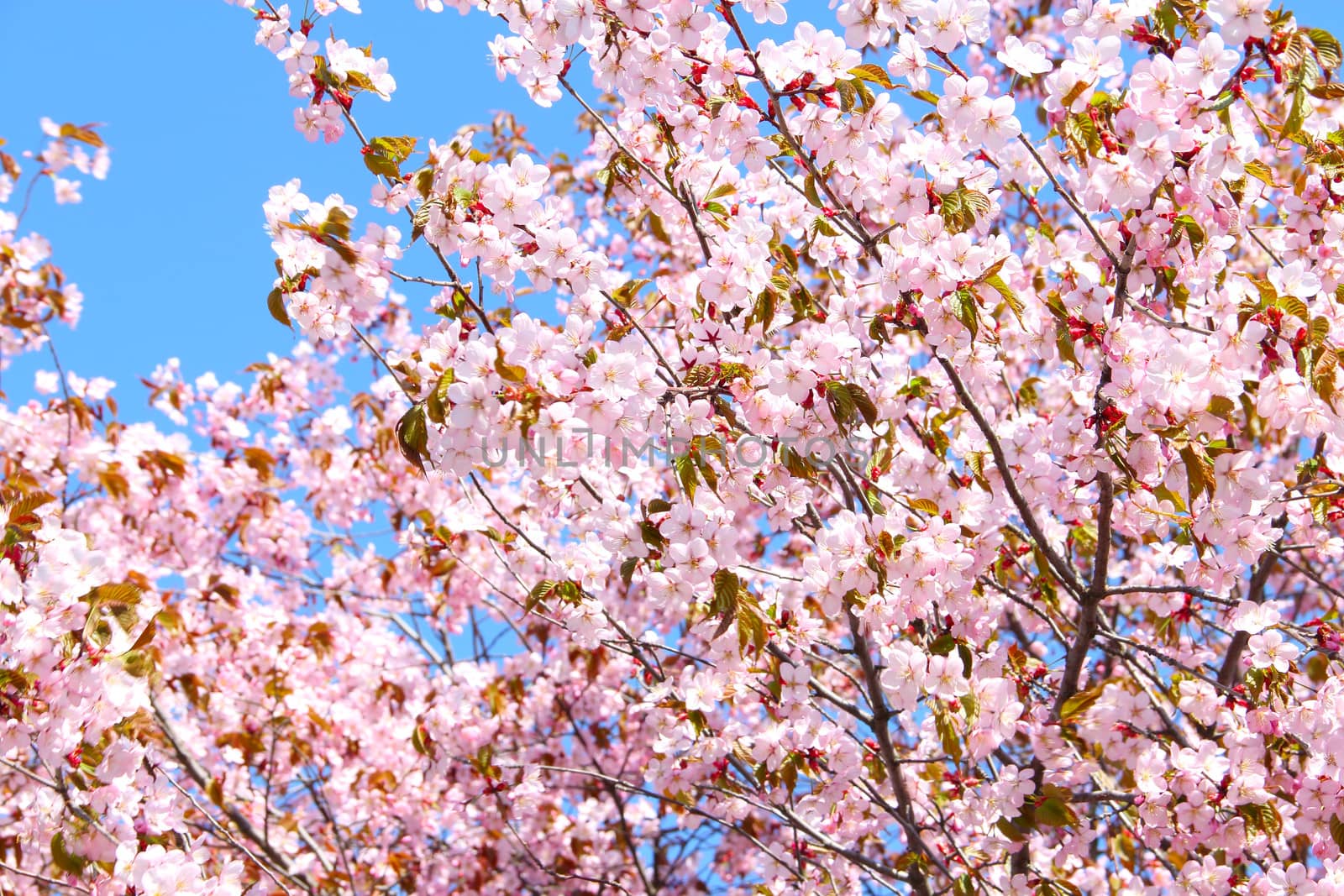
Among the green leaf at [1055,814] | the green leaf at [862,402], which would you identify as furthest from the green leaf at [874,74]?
the green leaf at [1055,814]

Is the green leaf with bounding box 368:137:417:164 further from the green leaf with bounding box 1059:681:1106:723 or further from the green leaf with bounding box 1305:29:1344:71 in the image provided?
the green leaf with bounding box 1059:681:1106:723

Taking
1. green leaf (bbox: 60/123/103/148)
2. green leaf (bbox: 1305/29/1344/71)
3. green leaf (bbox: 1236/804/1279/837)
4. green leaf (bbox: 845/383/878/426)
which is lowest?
green leaf (bbox: 1236/804/1279/837)

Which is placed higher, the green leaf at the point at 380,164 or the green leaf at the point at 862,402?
the green leaf at the point at 380,164

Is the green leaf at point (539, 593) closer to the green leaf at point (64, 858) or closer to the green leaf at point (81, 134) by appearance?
the green leaf at point (64, 858)

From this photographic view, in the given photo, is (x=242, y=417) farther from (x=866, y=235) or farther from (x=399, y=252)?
(x=866, y=235)

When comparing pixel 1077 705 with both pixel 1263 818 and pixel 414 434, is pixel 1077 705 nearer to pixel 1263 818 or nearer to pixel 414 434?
pixel 1263 818

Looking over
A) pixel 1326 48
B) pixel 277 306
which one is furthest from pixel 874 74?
pixel 277 306

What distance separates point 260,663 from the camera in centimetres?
598

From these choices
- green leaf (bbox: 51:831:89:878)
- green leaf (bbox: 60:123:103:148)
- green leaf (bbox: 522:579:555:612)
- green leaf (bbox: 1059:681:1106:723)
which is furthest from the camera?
green leaf (bbox: 60:123:103:148)

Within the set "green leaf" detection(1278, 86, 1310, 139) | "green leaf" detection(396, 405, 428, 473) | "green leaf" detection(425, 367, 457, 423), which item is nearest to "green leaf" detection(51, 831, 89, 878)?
"green leaf" detection(396, 405, 428, 473)

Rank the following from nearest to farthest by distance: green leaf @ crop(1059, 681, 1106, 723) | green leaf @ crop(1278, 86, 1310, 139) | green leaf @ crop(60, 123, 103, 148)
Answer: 1. green leaf @ crop(1278, 86, 1310, 139)
2. green leaf @ crop(1059, 681, 1106, 723)
3. green leaf @ crop(60, 123, 103, 148)

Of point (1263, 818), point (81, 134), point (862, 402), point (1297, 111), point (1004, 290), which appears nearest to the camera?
point (1297, 111)

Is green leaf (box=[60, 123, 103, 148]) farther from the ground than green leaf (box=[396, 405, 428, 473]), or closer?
farther from the ground

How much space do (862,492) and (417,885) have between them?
14.0ft
